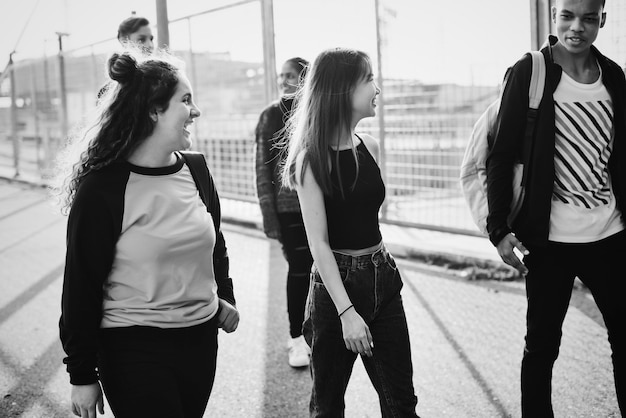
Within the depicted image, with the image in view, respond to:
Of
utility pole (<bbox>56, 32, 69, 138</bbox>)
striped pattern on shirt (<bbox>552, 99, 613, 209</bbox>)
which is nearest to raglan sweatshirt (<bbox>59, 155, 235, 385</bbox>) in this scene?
striped pattern on shirt (<bbox>552, 99, 613, 209</bbox>)

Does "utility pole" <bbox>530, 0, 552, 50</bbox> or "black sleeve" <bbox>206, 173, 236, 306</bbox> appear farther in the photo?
"utility pole" <bbox>530, 0, 552, 50</bbox>

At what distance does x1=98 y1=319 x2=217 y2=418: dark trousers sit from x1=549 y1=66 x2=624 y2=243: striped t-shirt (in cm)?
159

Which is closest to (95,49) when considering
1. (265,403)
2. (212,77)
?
(212,77)

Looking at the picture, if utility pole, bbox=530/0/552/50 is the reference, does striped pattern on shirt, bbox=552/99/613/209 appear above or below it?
below

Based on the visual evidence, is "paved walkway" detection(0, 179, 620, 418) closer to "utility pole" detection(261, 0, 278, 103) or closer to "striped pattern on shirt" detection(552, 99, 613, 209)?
"striped pattern on shirt" detection(552, 99, 613, 209)

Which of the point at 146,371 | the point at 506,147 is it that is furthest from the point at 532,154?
the point at 146,371

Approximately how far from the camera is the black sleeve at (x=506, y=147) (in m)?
2.96

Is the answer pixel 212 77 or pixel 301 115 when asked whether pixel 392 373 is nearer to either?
pixel 301 115

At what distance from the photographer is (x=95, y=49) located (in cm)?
1458

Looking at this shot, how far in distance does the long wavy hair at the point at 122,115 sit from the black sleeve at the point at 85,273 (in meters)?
0.16

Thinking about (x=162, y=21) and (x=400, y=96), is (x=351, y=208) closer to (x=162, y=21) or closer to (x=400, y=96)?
(x=162, y=21)

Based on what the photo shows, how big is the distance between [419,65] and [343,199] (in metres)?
5.49

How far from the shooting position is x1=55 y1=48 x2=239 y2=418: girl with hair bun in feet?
7.27

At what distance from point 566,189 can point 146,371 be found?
183 centimetres
